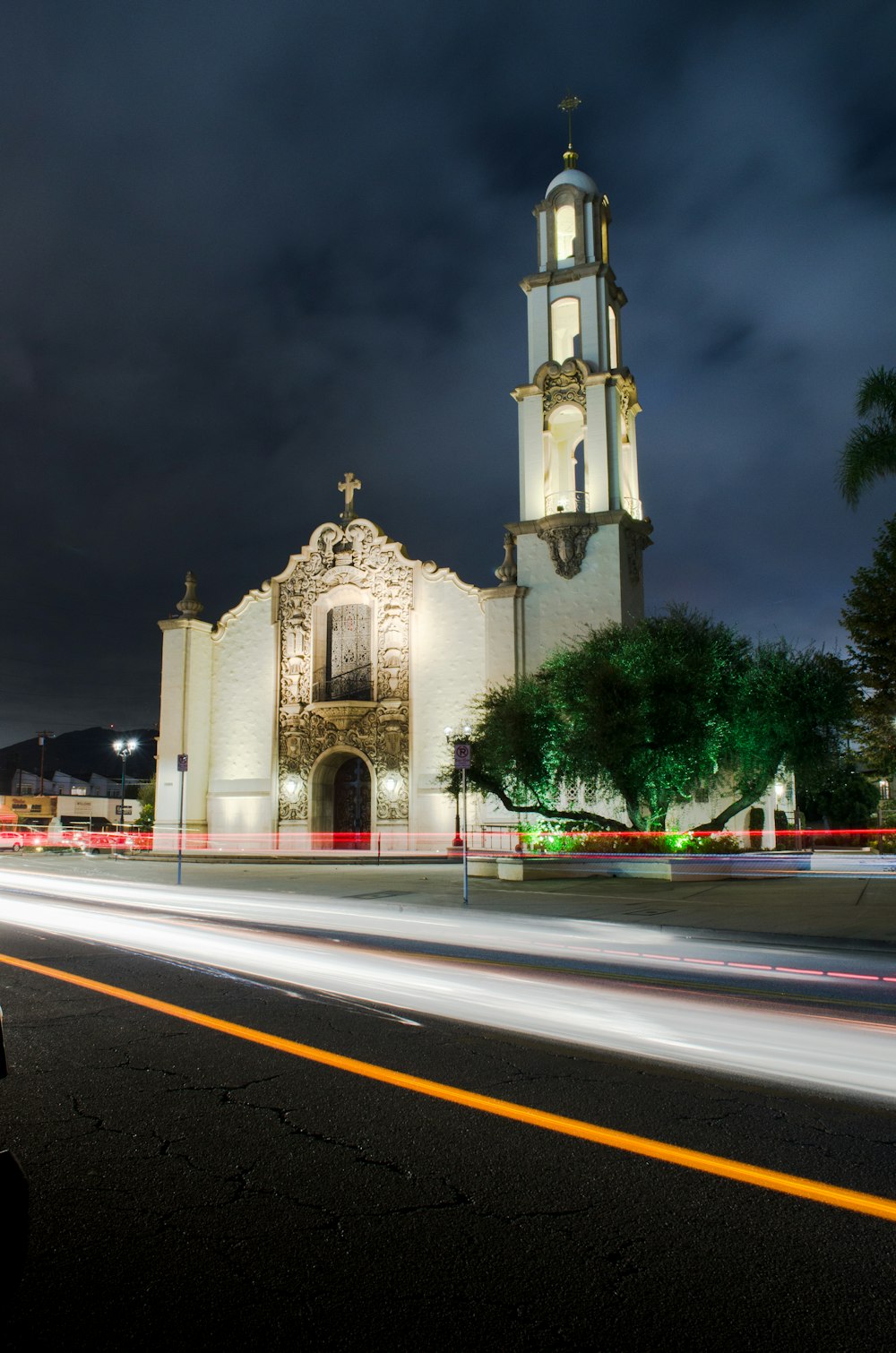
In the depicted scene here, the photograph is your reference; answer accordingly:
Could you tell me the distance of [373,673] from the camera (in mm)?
39531

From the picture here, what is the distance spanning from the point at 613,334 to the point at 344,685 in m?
18.3

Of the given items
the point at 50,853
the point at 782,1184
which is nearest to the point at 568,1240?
the point at 782,1184

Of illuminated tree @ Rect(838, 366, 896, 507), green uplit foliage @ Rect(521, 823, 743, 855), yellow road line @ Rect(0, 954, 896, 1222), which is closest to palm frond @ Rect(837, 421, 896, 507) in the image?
illuminated tree @ Rect(838, 366, 896, 507)

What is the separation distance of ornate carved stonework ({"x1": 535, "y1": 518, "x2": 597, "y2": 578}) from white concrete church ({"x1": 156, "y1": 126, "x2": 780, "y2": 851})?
57mm

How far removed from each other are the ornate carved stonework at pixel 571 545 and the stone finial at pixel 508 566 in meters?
1.89

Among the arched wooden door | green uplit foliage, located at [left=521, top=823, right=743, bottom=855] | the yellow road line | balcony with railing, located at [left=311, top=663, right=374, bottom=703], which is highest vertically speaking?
balcony with railing, located at [left=311, top=663, right=374, bottom=703]

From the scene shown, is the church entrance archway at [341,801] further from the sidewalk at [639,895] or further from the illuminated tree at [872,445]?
the illuminated tree at [872,445]

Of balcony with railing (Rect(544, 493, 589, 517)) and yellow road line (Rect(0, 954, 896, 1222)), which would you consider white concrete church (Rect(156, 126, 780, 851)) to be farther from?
yellow road line (Rect(0, 954, 896, 1222))

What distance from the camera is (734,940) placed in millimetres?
11750

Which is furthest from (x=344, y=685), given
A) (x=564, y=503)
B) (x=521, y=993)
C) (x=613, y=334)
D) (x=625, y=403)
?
(x=521, y=993)

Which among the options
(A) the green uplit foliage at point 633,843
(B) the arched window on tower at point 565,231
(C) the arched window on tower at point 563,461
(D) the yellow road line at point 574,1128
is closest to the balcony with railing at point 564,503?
(C) the arched window on tower at point 563,461

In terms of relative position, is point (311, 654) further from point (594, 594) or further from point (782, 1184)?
point (782, 1184)

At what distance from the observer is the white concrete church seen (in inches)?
1435

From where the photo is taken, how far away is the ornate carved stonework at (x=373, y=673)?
38.3m
